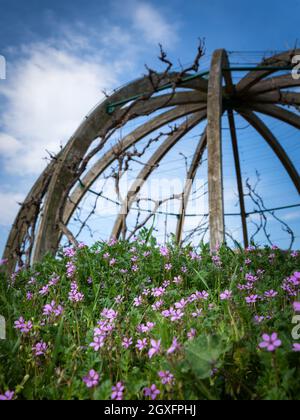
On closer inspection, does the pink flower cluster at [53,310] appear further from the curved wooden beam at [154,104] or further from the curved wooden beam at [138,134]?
the curved wooden beam at [138,134]

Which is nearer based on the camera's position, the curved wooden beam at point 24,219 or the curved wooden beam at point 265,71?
the curved wooden beam at point 24,219

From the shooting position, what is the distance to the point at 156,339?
153cm

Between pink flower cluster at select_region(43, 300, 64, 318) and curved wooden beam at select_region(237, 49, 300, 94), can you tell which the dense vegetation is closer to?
pink flower cluster at select_region(43, 300, 64, 318)

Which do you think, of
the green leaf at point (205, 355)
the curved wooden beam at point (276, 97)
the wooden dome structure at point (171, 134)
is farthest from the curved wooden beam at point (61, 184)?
the curved wooden beam at point (276, 97)

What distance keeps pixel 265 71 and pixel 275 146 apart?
3.37 m

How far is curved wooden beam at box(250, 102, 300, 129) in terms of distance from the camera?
376 inches

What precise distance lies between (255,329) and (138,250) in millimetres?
1736

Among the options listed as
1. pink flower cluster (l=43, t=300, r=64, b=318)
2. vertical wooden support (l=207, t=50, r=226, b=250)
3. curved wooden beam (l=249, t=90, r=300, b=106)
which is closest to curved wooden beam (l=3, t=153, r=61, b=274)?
vertical wooden support (l=207, t=50, r=226, b=250)

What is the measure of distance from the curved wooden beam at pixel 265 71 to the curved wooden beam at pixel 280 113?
4.46 ft

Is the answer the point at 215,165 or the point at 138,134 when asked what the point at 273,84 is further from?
the point at 215,165

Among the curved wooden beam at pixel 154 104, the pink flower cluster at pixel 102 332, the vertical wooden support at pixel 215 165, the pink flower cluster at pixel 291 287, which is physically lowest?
the pink flower cluster at pixel 102 332

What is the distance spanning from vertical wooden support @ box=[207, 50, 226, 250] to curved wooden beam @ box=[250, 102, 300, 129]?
154 inches

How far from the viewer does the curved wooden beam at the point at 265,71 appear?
696 centimetres

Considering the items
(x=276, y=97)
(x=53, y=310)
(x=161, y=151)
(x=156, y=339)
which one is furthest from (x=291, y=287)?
(x=161, y=151)
